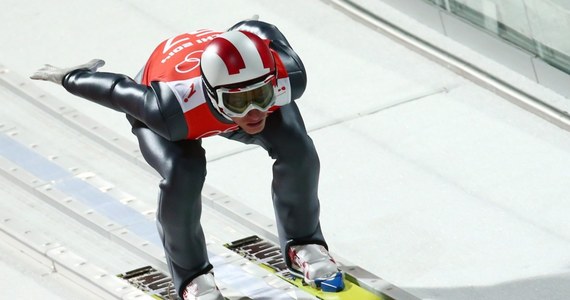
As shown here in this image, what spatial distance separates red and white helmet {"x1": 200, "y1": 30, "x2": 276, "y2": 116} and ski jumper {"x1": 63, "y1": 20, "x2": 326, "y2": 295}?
0.14 meters

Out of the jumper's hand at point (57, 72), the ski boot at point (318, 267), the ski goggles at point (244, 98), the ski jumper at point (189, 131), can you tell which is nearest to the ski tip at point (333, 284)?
the ski boot at point (318, 267)

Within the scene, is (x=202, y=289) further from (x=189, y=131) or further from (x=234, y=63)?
(x=234, y=63)

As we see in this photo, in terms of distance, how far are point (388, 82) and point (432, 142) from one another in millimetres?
638

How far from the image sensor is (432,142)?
291 inches

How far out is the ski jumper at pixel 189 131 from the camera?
5684 millimetres

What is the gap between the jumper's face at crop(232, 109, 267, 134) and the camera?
18.3 feet

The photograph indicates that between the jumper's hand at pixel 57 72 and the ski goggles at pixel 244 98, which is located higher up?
the ski goggles at pixel 244 98

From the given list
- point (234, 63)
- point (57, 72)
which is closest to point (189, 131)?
point (234, 63)

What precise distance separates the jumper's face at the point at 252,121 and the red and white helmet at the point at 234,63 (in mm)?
74

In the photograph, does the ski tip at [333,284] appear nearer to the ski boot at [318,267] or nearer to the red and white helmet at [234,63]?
the ski boot at [318,267]

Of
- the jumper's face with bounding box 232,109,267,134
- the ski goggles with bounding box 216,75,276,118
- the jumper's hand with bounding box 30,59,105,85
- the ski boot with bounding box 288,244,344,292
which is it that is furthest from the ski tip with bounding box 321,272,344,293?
the jumper's hand with bounding box 30,59,105,85

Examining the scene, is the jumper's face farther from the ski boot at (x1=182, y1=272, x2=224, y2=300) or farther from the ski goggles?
the ski boot at (x1=182, y1=272, x2=224, y2=300)

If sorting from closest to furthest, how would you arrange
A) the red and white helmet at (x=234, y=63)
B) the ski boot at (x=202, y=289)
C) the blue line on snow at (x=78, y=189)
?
1. the red and white helmet at (x=234, y=63)
2. the ski boot at (x=202, y=289)
3. the blue line on snow at (x=78, y=189)

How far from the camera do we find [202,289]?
6.00 meters
